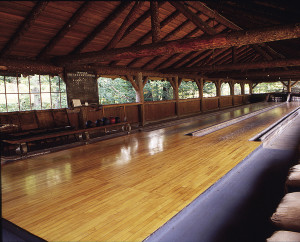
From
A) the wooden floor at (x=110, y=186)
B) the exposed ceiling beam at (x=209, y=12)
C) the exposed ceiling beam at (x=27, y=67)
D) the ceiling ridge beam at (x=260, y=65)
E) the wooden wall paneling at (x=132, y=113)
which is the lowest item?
the wooden floor at (x=110, y=186)

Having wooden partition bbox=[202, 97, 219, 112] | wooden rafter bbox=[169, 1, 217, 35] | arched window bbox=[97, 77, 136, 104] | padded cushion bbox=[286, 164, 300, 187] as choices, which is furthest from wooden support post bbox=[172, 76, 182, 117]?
padded cushion bbox=[286, 164, 300, 187]

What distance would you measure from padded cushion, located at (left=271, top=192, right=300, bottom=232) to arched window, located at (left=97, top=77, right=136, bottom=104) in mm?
17477

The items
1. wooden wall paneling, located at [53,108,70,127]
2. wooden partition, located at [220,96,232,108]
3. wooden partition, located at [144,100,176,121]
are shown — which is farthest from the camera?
wooden partition, located at [220,96,232,108]

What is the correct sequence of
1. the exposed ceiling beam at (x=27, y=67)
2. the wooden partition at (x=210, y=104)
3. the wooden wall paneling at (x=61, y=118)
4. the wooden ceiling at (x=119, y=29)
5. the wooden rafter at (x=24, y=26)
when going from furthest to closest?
the wooden partition at (x=210, y=104)
the wooden wall paneling at (x=61, y=118)
the exposed ceiling beam at (x=27, y=67)
the wooden rafter at (x=24, y=26)
the wooden ceiling at (x=119, y=29)

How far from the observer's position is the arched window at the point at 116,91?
62.0 ft

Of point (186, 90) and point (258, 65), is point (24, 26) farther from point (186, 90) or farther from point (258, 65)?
point (186, 90)

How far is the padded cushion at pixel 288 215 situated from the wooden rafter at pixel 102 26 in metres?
5.13

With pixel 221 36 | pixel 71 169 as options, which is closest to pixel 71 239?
pixel 71 169

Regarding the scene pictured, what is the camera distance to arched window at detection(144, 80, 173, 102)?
64.7 feet

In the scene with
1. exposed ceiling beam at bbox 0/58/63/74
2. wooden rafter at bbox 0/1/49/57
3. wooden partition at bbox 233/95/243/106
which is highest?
wooden rafter at bbox 0/1/49/57

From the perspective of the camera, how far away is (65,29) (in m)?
5.34

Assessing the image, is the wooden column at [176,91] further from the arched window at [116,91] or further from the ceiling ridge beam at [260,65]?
the arched window at [116,91]

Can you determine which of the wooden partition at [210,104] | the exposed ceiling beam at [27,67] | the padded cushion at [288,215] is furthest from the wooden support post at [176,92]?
the padded cushion at [288,215]

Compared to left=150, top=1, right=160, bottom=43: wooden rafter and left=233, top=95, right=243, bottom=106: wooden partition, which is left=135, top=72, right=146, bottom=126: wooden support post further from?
left=233, top=95, right=243, bottom=106: wooden partition
